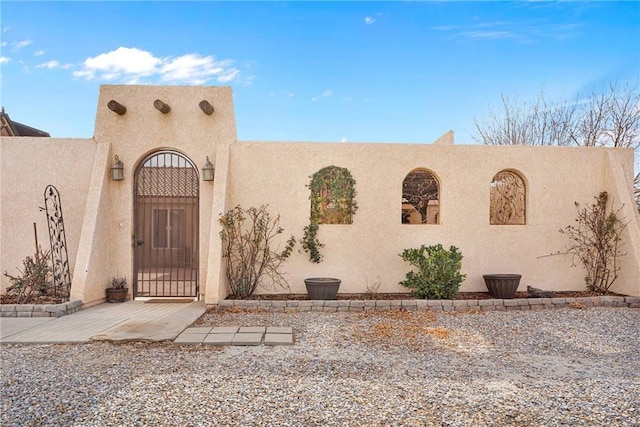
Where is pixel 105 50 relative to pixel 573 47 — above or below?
below

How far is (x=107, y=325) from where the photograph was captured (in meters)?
6.27

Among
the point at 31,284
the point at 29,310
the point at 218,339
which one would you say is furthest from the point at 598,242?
the point at 31,284

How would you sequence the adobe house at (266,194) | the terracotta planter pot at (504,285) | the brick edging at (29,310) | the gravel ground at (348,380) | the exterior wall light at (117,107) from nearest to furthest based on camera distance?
the gravel ground at (348,380) < the brick edging at (29,310) < the exterior wall light at (117,107) < the terracotta planter pot at (504,285) < the adobe house at (266,194)

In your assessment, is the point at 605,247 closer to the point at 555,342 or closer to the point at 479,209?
the point at 479,209

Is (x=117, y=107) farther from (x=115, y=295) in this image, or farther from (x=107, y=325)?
(x=107, y=325)

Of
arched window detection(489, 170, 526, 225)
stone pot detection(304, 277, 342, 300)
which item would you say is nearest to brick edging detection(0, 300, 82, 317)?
stone pot detection(304, 277, 342, 300)

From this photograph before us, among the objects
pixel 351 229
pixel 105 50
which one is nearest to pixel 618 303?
pixel 351 229

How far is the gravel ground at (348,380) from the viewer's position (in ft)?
10.8

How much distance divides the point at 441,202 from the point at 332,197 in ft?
7.85

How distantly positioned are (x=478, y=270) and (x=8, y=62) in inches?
424

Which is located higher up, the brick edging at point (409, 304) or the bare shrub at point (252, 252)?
the bare shrub at point (252, 252)

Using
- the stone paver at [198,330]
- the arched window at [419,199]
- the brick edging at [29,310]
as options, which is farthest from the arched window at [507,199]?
the brick edging at [29,310]

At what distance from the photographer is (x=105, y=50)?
948 cm

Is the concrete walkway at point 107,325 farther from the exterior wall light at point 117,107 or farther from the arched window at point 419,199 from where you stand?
the arched window at point 419,199
